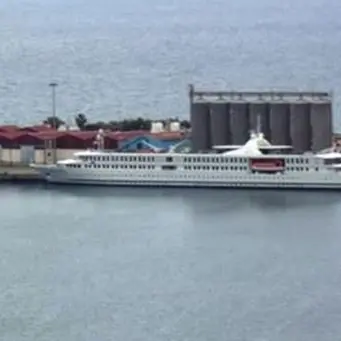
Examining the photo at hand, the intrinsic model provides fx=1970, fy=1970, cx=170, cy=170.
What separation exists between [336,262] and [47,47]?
20.2 meters

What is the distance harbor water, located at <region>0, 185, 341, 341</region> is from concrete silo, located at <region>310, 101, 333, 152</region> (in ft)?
3.36

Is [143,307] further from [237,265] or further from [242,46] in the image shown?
[242,46]

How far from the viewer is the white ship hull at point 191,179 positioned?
14453 mm

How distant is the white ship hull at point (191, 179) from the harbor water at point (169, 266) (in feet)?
0.95

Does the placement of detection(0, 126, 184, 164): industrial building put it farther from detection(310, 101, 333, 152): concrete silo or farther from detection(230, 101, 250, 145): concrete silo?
detection(310, 101, 333, 152): concrete silo

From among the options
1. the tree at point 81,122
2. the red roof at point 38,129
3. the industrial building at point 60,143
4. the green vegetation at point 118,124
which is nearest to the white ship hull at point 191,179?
the industrial building at point 60,143

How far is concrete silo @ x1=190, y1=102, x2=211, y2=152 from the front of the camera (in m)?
15.2

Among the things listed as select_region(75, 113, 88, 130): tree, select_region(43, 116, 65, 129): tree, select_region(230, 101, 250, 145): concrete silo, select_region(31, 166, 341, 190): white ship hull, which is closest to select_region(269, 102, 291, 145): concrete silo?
select_region(230, 101, 250, 145): concrete silo

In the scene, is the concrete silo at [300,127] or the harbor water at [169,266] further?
the concrete silo at [300,127]

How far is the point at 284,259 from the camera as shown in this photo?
10836 mm

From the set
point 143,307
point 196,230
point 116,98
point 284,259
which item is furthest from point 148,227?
point 116,98

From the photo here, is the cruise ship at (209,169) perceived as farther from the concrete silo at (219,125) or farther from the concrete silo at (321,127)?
the concrete silo at (219,125)

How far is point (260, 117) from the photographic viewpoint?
15.3 metres

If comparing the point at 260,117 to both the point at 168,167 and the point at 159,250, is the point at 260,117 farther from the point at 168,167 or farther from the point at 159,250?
the point at 159,250
